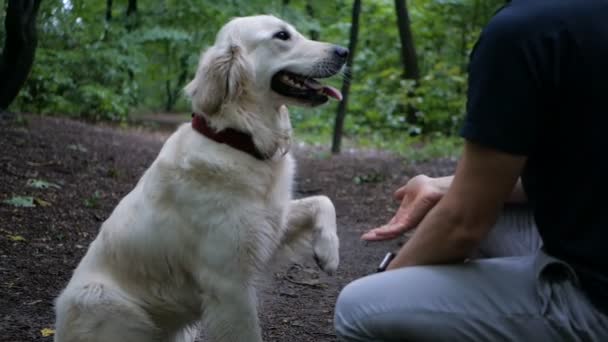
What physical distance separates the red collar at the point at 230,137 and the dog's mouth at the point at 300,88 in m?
0.33

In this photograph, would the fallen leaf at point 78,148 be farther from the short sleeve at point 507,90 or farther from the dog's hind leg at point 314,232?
the short sleeve at point 507,90

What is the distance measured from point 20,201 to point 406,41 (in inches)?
361

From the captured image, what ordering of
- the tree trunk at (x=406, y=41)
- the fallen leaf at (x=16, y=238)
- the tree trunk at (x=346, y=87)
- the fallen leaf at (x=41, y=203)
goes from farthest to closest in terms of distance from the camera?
the tree trunk at (x=406, y=41), the tree trunk at (x=346, y=87), the fallen leaf at (x=41, y=203), the fallen leaf at (x=16, y=238)

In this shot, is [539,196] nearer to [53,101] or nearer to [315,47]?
[315,47]

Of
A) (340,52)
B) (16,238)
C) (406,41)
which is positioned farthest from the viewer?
(406,41)

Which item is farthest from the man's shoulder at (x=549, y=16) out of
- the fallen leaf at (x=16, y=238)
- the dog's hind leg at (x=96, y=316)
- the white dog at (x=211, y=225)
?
the fallen leaf at (x=16, y=238)

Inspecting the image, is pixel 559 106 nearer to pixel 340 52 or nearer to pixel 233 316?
pixel 233 316

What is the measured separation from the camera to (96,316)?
2711mm

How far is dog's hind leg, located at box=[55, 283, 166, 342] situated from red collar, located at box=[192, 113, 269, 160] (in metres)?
0.78

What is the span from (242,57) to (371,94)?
12537mm

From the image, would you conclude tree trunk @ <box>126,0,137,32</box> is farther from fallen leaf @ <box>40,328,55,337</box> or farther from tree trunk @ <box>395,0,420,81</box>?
fallen leaf @ <box>40,328,55,337</box>

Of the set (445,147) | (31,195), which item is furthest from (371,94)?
(31,195)

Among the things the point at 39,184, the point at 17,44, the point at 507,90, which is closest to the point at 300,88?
the point at 507,90

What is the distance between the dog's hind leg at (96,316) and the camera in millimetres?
2703
